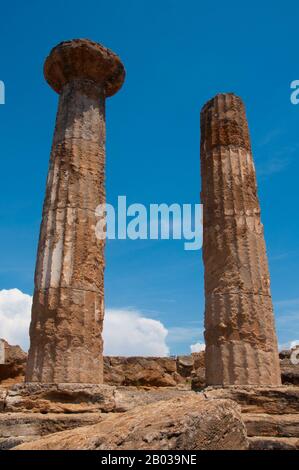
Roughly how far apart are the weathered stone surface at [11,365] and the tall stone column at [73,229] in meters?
4.96

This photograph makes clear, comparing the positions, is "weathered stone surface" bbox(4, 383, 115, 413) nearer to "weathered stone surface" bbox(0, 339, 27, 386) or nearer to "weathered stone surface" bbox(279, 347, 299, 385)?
"weathered stone surface" bbox(0, 339, 27, 386)

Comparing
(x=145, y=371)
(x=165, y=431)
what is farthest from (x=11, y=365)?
(x=165, y=431)

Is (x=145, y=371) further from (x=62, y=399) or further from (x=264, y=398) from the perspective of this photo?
(x=264, y=398)

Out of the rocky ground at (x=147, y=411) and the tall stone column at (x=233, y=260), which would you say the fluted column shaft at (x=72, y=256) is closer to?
the rocky ground at (x=147, y=411)

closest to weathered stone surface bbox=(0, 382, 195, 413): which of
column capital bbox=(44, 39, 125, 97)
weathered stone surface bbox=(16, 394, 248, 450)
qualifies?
weathered stone surface bbox=(16, 394, 248, 450)

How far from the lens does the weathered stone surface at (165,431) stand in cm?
415

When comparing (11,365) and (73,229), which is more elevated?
(73,229)

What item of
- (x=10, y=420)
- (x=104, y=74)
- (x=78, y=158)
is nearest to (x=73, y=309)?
(x=10, y=420)

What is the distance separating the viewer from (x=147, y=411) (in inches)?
191

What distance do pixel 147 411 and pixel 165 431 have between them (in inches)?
24.2

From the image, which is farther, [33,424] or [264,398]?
[264,398]

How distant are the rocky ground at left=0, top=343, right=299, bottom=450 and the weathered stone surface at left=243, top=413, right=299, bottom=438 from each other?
15 millimetres
